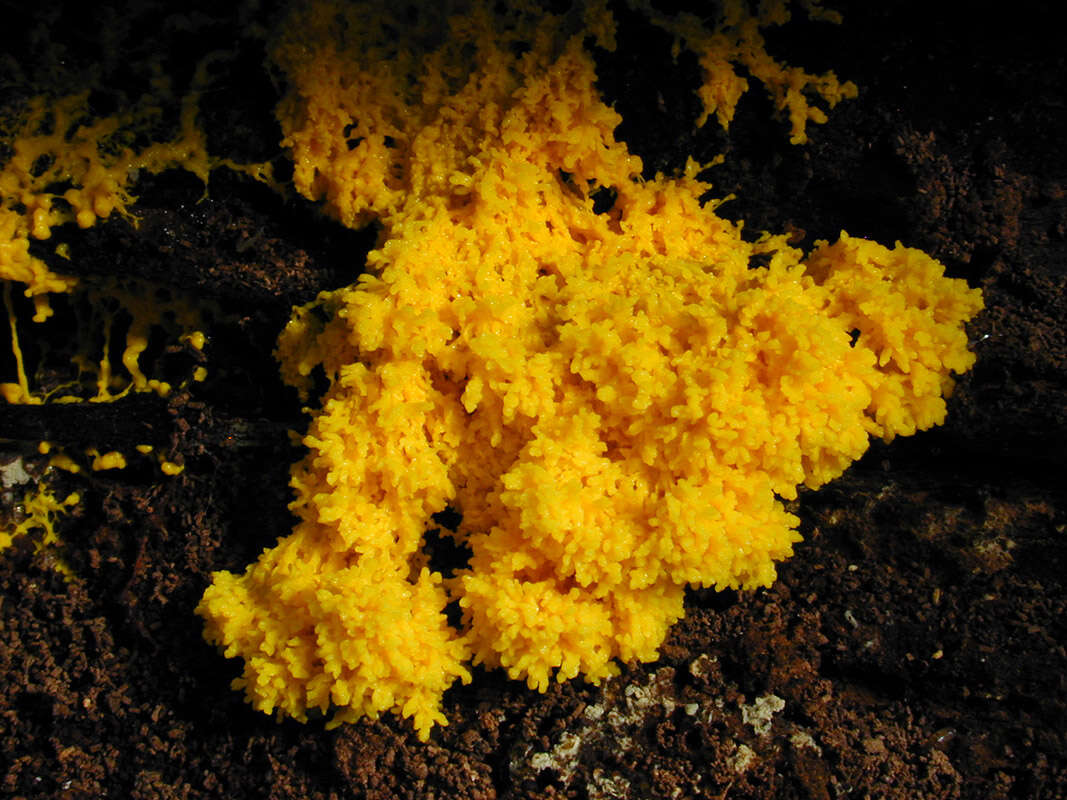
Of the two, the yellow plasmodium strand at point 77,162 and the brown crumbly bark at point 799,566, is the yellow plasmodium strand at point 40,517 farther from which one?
the yellow plasmodium strand at point 77,162

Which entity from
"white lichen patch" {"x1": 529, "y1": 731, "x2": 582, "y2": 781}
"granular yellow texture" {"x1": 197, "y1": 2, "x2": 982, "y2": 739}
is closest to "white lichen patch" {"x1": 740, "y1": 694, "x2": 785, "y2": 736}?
"granular yellow texture" {"x1": 197, "y1": 2, "x2": 982, "y2": 739}

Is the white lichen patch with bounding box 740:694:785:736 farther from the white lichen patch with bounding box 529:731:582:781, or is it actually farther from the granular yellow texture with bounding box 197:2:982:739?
the white lichen patch with bounding box 529:731:582:781

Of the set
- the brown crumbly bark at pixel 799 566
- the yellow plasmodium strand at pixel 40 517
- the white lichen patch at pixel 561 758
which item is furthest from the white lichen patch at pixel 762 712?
the yellow plasmodium strand at pixel 40 517

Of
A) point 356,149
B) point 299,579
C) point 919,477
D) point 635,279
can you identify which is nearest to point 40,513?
point 299,579

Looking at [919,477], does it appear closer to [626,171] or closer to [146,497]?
[626,171]

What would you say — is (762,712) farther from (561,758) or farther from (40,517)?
(40,517)

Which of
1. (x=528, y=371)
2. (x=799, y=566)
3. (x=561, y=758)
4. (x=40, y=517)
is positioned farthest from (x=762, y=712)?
(x=40, y=517)

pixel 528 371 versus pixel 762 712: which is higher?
pixel 528 371

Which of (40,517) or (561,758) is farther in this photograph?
(40,517)
